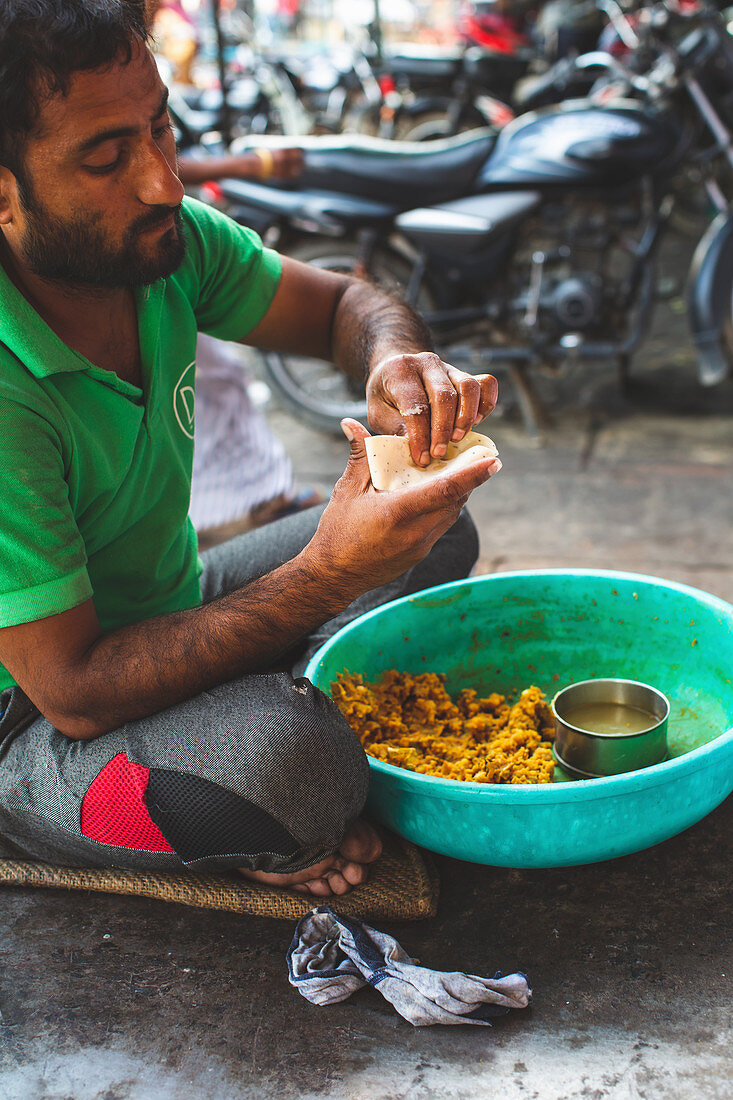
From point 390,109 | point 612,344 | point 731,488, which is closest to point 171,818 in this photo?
point 731,488

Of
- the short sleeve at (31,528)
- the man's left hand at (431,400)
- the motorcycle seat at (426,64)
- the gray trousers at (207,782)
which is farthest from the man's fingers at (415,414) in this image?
the motorcycle seat at (426,64)

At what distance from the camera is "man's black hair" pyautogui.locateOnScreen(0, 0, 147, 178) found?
1174 mm

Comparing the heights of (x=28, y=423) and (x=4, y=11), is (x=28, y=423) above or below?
below

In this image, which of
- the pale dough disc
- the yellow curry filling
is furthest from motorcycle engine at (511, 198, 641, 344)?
the pale dough disc

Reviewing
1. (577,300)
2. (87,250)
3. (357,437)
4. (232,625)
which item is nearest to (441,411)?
(357,437)

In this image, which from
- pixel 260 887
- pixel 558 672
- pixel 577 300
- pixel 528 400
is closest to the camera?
pixel 260 887

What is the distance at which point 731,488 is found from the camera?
124 inches

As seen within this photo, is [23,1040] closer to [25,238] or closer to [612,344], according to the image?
[25,238]

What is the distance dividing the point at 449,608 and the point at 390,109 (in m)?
6.48

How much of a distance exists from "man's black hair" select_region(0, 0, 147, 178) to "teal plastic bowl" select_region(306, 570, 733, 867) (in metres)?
0.92

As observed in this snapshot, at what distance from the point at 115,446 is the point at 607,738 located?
2.87 ft

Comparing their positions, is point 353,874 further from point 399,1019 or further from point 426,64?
point 426,64

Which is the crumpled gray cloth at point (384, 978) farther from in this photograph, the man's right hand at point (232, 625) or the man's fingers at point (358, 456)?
the man's fingers at point (358, 456)

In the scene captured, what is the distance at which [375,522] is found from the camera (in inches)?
48.6
